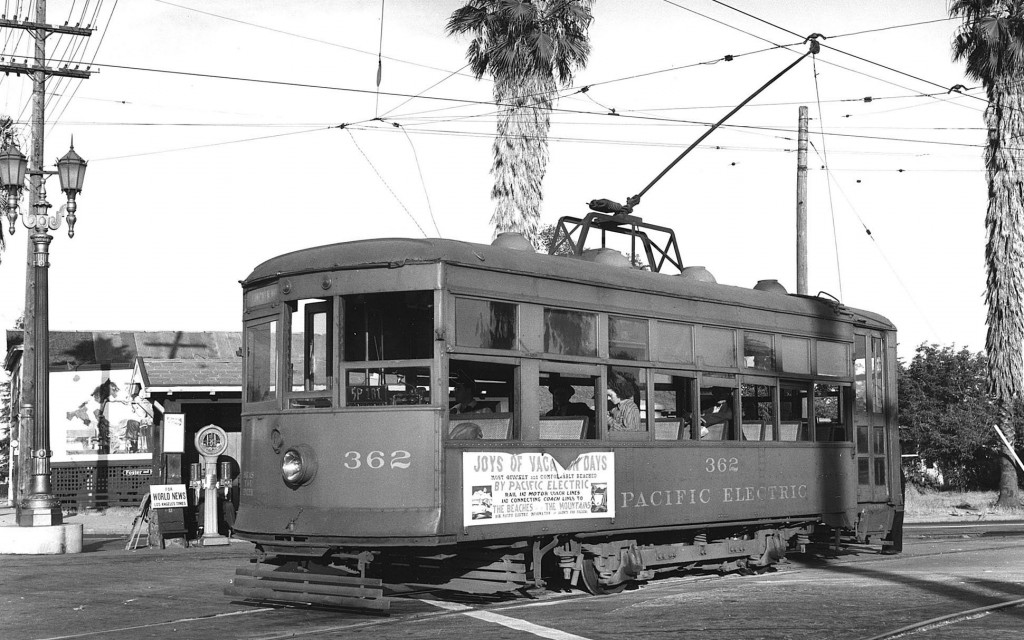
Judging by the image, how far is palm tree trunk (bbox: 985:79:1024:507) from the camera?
91.4 feet

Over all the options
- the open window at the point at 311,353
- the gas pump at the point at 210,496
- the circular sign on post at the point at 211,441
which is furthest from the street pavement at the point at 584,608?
the gas pump at the point at 210,496

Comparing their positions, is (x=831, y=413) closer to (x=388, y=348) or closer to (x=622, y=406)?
(x=622, y=406)

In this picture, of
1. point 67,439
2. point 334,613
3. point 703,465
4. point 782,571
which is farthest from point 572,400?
point 67,439

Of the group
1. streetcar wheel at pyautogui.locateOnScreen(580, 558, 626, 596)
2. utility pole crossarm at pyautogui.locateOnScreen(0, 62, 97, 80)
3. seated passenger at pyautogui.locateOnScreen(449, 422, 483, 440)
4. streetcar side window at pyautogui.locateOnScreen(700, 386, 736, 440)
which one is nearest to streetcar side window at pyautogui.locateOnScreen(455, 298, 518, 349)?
seated passenger at pyautogui.locateOnScreen(449, 422, 483, 440)

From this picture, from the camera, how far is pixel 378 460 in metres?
9.55

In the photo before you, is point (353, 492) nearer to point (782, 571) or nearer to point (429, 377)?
point (429, 377)

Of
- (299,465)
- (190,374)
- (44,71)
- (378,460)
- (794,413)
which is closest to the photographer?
(378,460)

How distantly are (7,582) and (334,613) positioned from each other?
193 inches

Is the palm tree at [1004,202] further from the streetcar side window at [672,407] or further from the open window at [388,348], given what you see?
the open window at [388,348]

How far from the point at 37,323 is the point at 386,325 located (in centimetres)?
968

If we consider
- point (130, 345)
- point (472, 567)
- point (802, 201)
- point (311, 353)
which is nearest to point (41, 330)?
point (311, 353)

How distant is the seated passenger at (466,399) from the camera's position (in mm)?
9992

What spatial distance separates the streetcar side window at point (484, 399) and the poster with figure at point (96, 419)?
2457cm

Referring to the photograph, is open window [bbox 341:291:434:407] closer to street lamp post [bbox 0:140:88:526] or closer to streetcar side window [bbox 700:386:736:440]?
streetcar side window [bbox 700:386:736:440]
